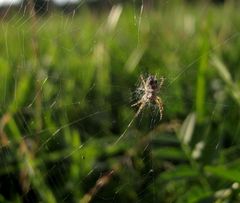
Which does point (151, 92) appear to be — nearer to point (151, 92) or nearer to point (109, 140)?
point (151, 92)

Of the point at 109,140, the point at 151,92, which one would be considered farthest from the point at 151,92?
the point at 109,140

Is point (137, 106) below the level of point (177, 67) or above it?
below

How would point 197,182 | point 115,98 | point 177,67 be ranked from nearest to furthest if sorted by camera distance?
point 197,182
point 115,98
point 177,67

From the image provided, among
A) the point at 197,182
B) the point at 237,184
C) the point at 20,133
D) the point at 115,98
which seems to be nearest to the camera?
the point at 237,184

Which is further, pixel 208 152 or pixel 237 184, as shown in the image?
pixel 208 152

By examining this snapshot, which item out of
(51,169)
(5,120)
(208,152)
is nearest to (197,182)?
(208,152)

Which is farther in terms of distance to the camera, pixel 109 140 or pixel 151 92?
pixel 109 140

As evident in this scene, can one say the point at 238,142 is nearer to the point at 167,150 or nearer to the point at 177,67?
the point at 167,150

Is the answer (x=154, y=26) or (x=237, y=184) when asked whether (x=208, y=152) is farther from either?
(x=154, y=26)

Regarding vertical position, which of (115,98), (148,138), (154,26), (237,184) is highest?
(154,26)

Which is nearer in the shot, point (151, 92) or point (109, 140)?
point (151, 92)

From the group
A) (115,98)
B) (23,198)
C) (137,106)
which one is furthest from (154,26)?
(23,198)
